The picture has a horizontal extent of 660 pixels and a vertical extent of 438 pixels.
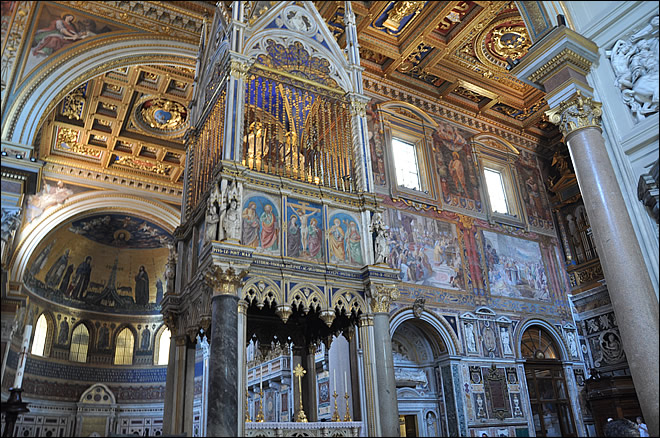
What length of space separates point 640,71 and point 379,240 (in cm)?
528

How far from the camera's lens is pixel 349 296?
31.8 ft

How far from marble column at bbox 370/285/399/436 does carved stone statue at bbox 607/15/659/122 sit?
5160 millimetres

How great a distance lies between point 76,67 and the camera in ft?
43.2

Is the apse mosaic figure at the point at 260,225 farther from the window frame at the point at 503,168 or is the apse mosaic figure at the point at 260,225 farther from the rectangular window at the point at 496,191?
the rectangular window at the point at 496,191

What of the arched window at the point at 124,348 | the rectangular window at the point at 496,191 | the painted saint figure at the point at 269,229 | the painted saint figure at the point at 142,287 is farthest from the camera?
the painted saint figure at the point at 142,287

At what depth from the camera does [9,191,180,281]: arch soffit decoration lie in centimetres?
1841

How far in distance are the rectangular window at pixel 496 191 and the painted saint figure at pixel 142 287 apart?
55.2 feet

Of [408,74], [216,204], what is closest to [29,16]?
→ [216,204]

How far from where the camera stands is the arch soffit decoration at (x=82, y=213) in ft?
60.4

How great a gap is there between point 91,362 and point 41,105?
1505 cm

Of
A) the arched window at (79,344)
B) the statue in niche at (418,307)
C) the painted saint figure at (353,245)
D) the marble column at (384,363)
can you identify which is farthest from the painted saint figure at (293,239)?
the arched window at (79,344)

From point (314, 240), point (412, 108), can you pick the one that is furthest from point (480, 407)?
point (412, 108)

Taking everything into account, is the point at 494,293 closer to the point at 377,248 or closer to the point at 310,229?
the point at 377,248

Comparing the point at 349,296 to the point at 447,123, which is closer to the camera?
the point at 349,296
